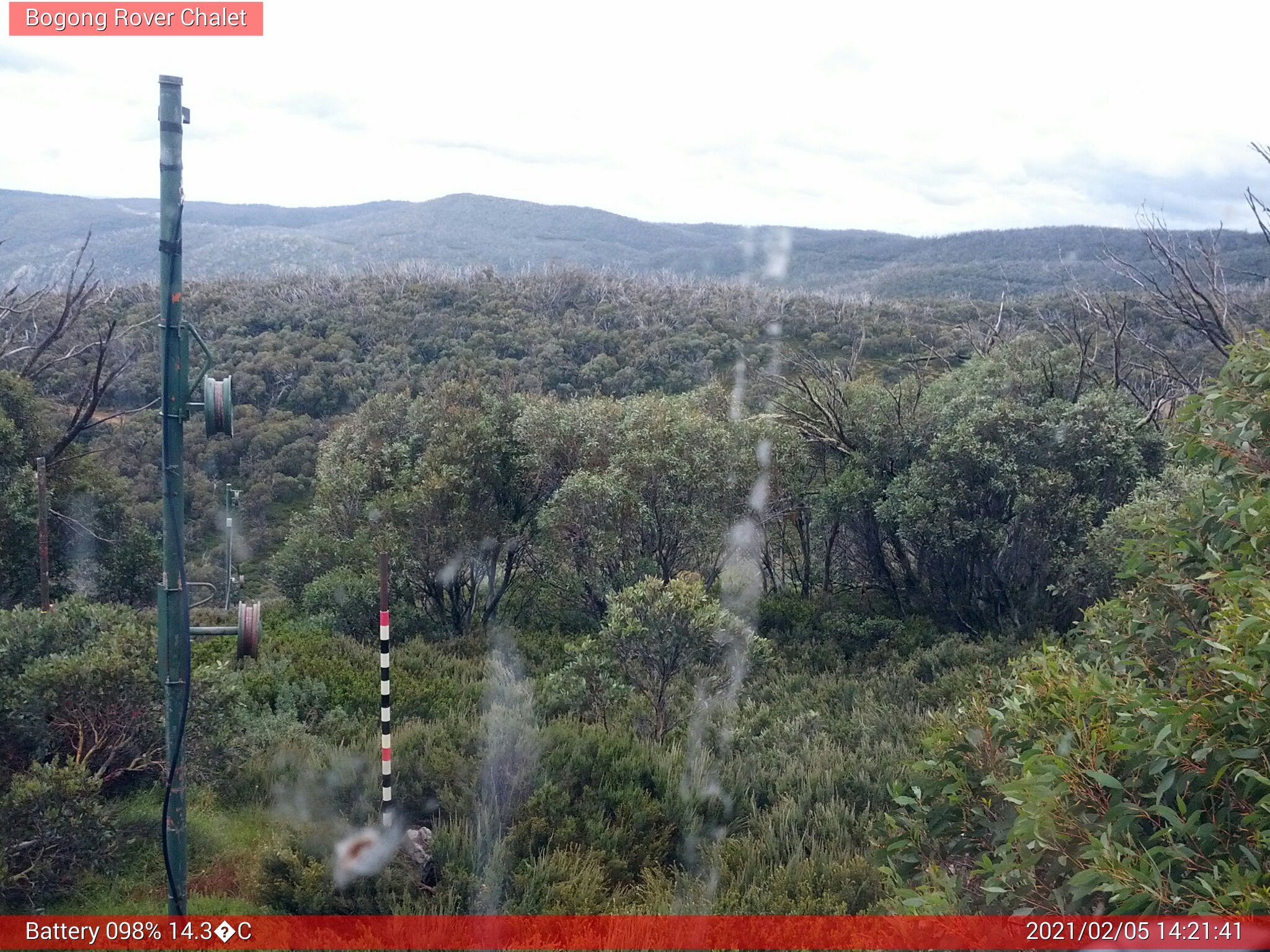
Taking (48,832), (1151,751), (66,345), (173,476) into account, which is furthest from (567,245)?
(1151,751)

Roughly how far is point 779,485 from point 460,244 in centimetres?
5669

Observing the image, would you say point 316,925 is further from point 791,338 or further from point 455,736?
point 791,338

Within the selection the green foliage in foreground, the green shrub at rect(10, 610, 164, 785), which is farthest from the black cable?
the green foliage in foreground

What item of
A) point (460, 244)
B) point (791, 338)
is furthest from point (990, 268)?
point (460, 244)

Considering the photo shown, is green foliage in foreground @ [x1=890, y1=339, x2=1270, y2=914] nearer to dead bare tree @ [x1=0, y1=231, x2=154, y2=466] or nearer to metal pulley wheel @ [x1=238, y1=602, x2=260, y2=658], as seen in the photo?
metal pulley wheel @ [x1=238, y1=602, x2=260, y2=658]

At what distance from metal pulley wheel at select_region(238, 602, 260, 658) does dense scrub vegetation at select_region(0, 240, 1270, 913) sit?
190cm

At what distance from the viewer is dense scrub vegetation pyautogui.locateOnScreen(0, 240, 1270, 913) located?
340cm

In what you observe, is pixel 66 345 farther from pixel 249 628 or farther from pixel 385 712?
pixel 249 628

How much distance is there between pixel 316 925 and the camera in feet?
17.2

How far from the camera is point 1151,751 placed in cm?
275

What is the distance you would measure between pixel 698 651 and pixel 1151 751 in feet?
22.5

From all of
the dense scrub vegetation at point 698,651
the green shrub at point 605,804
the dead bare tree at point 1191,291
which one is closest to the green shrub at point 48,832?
the dense scrub vegetation at point 698,651

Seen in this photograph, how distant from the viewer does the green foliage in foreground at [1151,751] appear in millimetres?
2631

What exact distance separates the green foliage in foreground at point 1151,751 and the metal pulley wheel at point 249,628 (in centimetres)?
303
